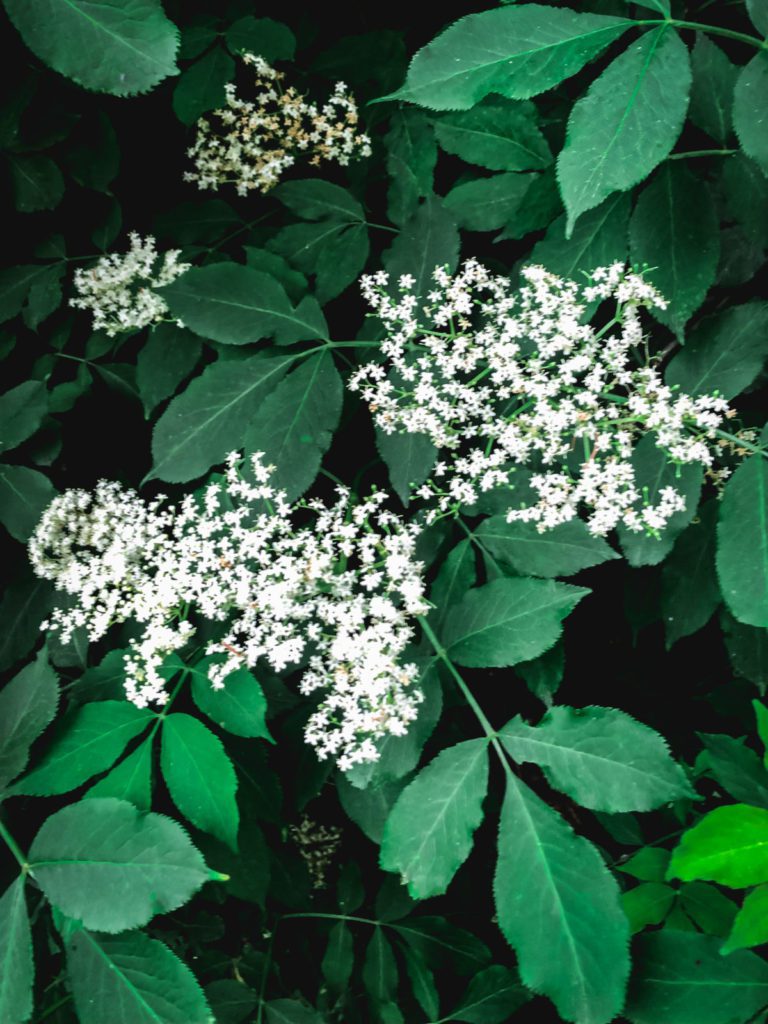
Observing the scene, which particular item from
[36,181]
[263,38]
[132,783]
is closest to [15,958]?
[132,783]

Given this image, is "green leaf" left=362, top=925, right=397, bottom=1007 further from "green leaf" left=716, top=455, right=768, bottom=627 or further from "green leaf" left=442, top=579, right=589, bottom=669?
"green leaf" left=716, top=455, right=768, bottom=627

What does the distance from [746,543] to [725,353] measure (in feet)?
1.13

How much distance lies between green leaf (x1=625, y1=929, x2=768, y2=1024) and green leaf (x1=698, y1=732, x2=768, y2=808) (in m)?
0.24

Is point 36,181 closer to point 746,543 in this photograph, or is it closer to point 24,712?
point 24,712

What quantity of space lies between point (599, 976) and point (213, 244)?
1.64 meters

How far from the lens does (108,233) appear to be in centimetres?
192

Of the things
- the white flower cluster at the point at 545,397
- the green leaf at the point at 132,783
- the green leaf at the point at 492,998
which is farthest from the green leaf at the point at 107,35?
the green leaf at the point at 492,998

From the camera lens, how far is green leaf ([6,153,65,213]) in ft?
5.89

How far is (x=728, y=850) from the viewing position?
118 cm

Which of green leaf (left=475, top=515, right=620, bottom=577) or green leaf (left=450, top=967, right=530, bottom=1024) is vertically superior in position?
green leaf (left=475, top=515, right=620, bottom=577)

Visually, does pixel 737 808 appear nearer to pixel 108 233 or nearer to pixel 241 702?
pixel 241 702

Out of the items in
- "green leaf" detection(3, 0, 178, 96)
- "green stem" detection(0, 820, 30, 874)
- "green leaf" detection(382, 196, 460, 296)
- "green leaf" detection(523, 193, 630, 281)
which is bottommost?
"green stem" detection(0, 820, 30, 874)

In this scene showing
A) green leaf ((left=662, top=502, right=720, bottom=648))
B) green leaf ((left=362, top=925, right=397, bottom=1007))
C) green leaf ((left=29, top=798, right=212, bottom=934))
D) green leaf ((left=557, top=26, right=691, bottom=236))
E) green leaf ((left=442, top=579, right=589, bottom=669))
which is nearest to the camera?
green leaf ((left=557, top=26, right=691, bottom=236))

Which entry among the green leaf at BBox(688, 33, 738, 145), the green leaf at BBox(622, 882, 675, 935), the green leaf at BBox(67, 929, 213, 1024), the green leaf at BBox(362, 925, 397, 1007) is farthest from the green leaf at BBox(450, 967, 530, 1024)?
the green leaf at BBox(688, 33, 738, 145)
